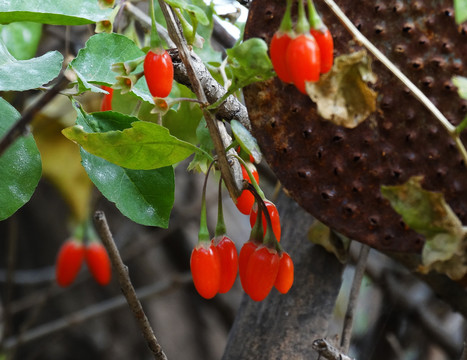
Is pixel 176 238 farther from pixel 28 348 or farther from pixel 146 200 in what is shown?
pixel 146 200

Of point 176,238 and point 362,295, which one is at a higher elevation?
point 176,238

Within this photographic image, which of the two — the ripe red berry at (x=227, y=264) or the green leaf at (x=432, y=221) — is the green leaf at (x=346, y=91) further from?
the ripe red berry at (x=227, y=264)

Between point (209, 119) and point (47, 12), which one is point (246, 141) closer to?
point (209, 119)

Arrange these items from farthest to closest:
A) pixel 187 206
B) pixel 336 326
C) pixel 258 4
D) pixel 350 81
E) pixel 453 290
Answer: pixel 336 326 < pixel 187 206 < pixel 453 290 < pixel 258 4 < pixel 350 81

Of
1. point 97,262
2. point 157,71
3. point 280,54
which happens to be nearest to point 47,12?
point 157,71

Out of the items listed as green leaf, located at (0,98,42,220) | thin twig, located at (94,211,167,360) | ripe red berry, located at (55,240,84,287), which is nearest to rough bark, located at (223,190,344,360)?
thin twig, located at (94,211,167,360)

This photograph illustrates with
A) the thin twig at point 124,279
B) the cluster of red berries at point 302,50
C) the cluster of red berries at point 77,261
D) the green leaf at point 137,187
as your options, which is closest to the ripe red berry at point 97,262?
the cluster of red berries at point 77,261

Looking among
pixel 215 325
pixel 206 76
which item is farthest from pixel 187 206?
pixel 206 76
